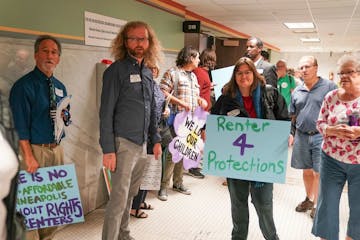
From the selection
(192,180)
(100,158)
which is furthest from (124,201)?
(192,180)

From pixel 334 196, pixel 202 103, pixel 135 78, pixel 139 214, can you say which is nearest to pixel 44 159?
pixel 135 78

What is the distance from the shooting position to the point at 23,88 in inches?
76.5

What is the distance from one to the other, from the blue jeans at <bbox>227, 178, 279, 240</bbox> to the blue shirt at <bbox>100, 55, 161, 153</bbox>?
67 centimetres

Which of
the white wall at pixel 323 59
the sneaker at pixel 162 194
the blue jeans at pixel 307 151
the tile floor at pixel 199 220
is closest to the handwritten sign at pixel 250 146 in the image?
the tile floor at pixel 199 220

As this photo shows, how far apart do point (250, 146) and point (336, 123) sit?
0.56 m

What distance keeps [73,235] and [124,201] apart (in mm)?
781

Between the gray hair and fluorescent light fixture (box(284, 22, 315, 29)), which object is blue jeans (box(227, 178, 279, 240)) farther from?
fluorescent light fixture (box(284, 22, 315, 29))

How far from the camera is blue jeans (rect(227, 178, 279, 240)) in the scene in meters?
2.04

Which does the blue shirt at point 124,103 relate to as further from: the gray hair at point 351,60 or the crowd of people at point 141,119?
the gray hair at point 351,60

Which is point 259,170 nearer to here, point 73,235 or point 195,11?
point 73,235

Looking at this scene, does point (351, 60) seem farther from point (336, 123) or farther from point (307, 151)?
point (307, 151)

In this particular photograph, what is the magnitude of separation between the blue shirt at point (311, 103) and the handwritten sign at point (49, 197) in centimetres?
191

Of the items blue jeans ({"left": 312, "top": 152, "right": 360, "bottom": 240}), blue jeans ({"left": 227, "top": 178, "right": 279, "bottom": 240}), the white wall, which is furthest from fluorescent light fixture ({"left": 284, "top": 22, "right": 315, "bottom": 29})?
the white wall

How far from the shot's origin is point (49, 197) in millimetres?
2004
